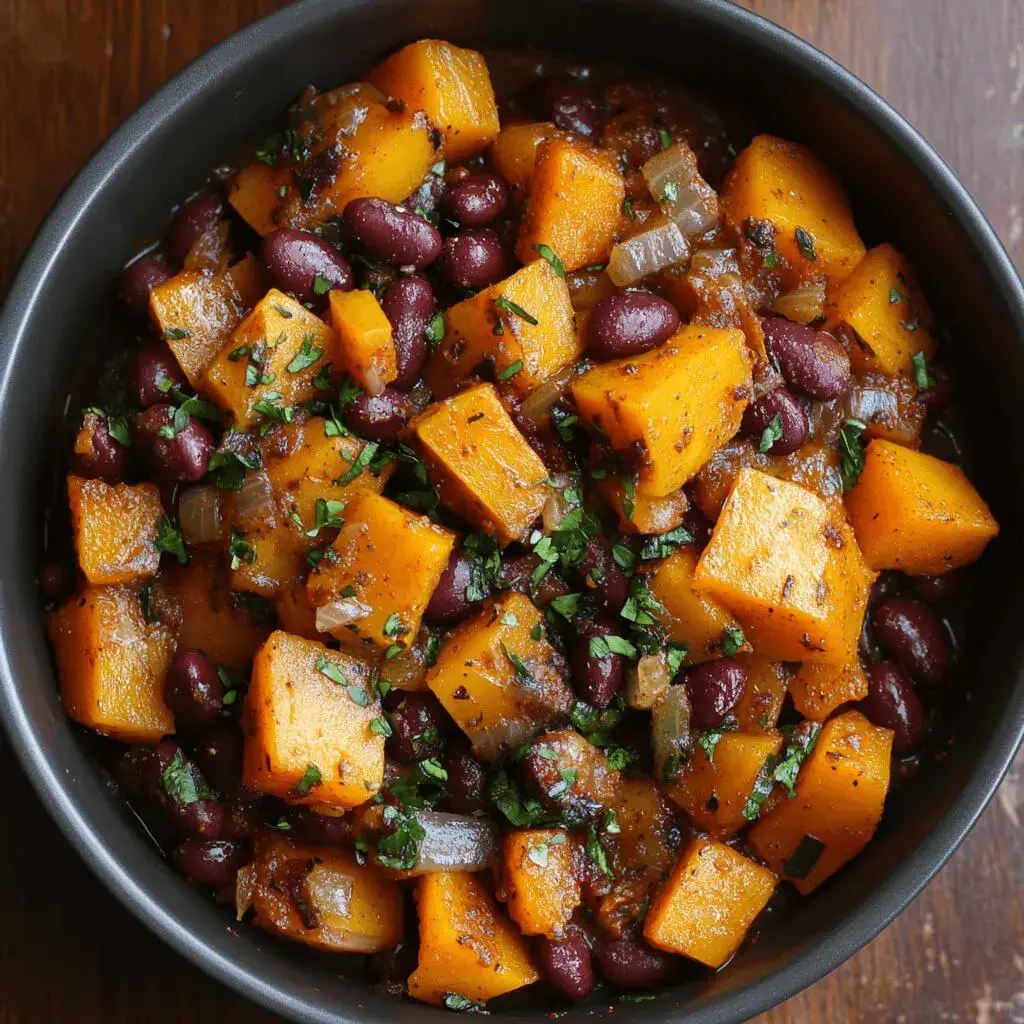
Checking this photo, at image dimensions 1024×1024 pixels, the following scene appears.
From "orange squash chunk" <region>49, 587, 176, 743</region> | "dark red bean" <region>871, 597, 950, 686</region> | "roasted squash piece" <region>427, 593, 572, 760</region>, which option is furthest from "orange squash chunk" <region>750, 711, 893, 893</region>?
"orange squash chunk" <region>49, 587, 176, 743</region>

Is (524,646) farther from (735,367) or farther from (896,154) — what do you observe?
(896,154)

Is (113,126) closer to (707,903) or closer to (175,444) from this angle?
(175,444)

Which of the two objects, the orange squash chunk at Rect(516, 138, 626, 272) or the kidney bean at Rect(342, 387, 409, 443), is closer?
the kidney bean at Rect(342, 387, 409, 443)

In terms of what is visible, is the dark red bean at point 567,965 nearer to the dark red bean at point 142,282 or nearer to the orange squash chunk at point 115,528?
the orange squash chunk at point 115,528

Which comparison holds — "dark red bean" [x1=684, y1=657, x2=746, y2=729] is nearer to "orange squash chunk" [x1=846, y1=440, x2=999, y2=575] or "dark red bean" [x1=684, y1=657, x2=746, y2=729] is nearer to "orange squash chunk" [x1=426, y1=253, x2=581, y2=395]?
"orange squash chunk" [x1=846, y1=440, x2=999, y2=575]

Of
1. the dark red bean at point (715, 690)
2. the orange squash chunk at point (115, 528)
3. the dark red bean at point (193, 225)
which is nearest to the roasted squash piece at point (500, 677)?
the dark red bean at point (715, 690)

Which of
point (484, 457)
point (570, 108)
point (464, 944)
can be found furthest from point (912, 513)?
point (464, 944)

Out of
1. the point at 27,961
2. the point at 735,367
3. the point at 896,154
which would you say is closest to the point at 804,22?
the point at 896,154

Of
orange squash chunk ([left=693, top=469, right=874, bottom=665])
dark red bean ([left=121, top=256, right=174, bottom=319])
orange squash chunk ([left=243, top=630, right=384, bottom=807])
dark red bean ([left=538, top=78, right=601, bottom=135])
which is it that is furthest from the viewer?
dark red bean ([left=538, top=78, right=601, bottom=135])
